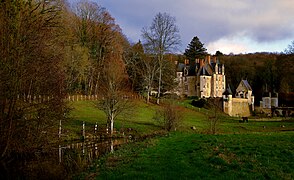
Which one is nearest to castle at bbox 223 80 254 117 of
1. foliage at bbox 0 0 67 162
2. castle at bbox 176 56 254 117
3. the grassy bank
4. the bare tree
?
castle at bbox 176 56 254 117

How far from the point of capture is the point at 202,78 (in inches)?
2864

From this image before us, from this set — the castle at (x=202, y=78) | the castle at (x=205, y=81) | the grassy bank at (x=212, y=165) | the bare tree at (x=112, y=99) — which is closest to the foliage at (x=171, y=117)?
the bare tree at (x=112, y=99)

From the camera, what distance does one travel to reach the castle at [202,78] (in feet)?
240

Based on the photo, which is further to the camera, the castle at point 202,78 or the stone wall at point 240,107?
the castle at point 202,78

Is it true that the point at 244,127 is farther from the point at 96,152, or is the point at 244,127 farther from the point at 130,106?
the point at 96,152

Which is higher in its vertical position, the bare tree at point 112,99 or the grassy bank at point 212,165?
the bare tree at point 112,99

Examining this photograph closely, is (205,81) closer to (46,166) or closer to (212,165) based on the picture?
(46,166)

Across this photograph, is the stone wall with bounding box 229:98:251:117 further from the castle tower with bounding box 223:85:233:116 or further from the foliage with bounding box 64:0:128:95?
the foliage with bounding box 64:0:128:95

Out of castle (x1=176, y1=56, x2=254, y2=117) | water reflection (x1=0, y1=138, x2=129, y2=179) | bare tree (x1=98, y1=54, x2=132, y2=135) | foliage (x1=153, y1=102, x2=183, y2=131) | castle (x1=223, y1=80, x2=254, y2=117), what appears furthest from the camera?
castle (x1=176, y1=56, x2=254, y2=117)

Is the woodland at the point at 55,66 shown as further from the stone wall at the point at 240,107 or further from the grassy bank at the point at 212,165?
the stone wall at the point at 240,107

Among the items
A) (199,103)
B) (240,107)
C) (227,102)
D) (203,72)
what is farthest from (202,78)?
(199,103)

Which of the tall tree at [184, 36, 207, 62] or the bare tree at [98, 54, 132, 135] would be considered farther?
the tall tree at [184, 36, 207, 62]

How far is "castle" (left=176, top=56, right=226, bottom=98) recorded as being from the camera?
7306cm

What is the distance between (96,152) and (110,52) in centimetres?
3523
